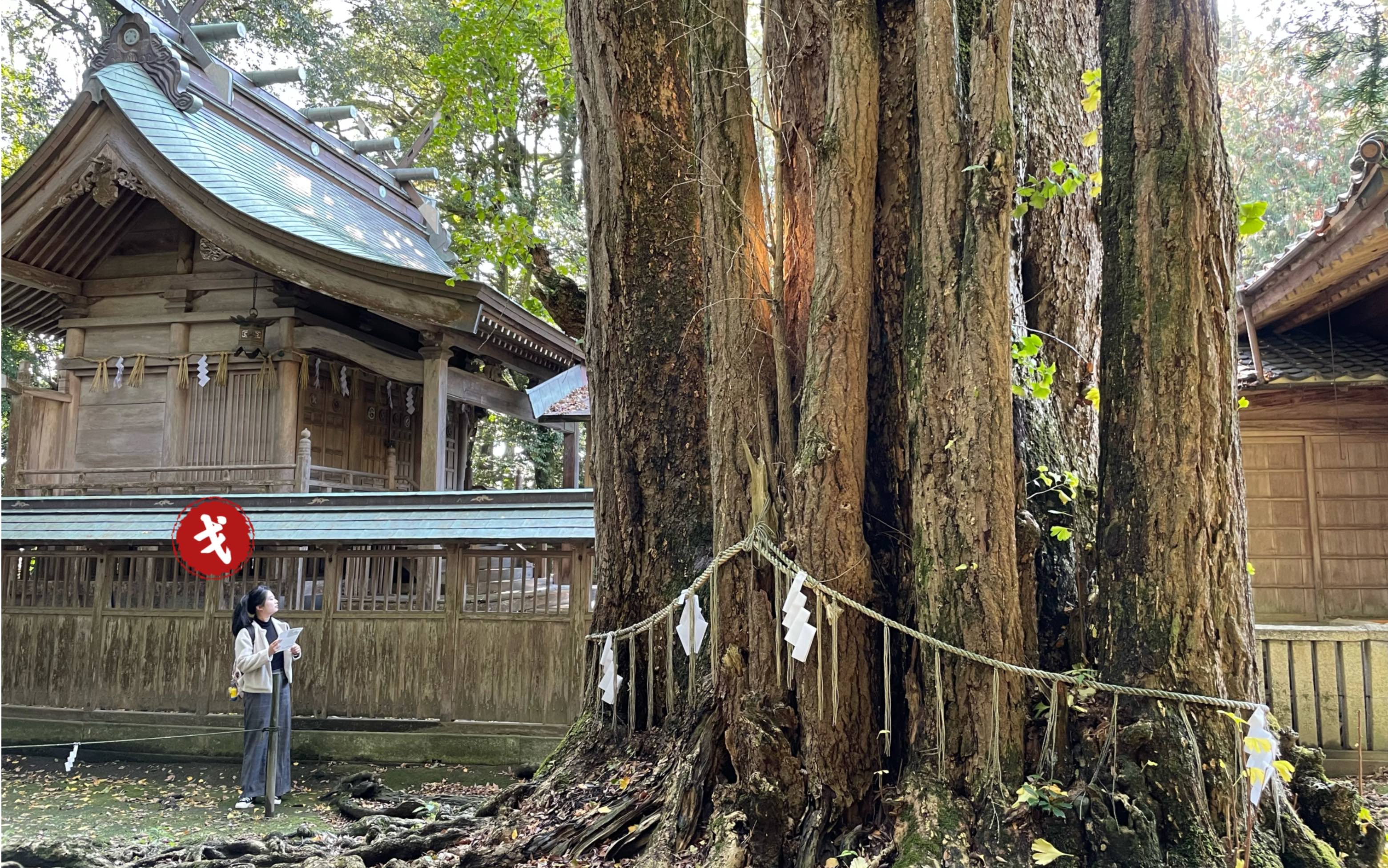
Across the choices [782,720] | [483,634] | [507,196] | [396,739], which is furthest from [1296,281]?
[507,196]

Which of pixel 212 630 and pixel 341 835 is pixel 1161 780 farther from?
pixel 212 630

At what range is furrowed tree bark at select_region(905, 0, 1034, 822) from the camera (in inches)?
110

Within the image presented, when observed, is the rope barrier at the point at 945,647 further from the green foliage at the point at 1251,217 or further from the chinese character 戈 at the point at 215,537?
the chinese character 戈 at the point at 215,537

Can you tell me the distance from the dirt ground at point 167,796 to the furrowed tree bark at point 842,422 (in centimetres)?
430

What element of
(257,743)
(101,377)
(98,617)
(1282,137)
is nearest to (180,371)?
(101,377)

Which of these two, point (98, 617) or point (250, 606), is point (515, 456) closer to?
point (98, 617)

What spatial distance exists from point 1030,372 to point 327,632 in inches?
302

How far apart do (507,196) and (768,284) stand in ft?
52.3

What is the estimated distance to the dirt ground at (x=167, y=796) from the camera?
6199 mm

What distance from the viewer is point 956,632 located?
9.27ft

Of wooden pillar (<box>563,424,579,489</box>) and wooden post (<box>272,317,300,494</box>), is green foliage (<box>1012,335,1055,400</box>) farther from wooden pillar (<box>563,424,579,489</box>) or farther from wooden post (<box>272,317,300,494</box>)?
wooden pillar (<box>563,424,579,489</box>)

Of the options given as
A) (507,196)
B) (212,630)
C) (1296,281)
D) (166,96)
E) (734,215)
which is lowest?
(212,630)

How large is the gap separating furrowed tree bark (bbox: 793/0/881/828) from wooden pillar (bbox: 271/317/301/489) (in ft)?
30.3

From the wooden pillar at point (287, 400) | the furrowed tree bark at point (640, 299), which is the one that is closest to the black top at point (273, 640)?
the wooden pillar at point (287, 400)
